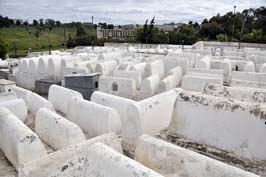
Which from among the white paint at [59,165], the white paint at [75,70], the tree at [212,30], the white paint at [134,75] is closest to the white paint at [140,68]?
the white paint at [134,75]

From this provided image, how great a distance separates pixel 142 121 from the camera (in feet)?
21.4

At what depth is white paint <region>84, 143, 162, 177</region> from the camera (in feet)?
11.0

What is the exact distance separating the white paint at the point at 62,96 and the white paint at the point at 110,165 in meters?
4.90

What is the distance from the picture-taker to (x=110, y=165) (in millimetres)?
3584

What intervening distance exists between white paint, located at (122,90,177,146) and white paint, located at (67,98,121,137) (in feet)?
1.15

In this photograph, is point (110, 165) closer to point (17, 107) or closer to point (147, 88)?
point (17, 107)

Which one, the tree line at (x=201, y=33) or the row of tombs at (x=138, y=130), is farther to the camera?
the tree line at (x=201, y=33)

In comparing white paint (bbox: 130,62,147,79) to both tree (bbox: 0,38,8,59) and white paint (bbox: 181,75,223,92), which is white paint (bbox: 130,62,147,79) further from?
tree (bbox: 0,38,8,59)

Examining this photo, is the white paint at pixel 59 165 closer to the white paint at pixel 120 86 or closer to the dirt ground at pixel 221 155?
the dirt ground at pixel 221 155

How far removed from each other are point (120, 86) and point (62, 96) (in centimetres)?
267

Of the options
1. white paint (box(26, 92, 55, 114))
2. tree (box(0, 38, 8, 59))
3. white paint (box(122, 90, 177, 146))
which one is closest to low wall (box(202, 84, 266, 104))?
white paint (box(122, 90, 177, 146))

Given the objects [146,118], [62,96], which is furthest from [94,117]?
[62,96]

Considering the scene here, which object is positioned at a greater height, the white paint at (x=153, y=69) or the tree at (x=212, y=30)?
the tree at (x=212, y=30)

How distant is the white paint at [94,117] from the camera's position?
22.5 feet
